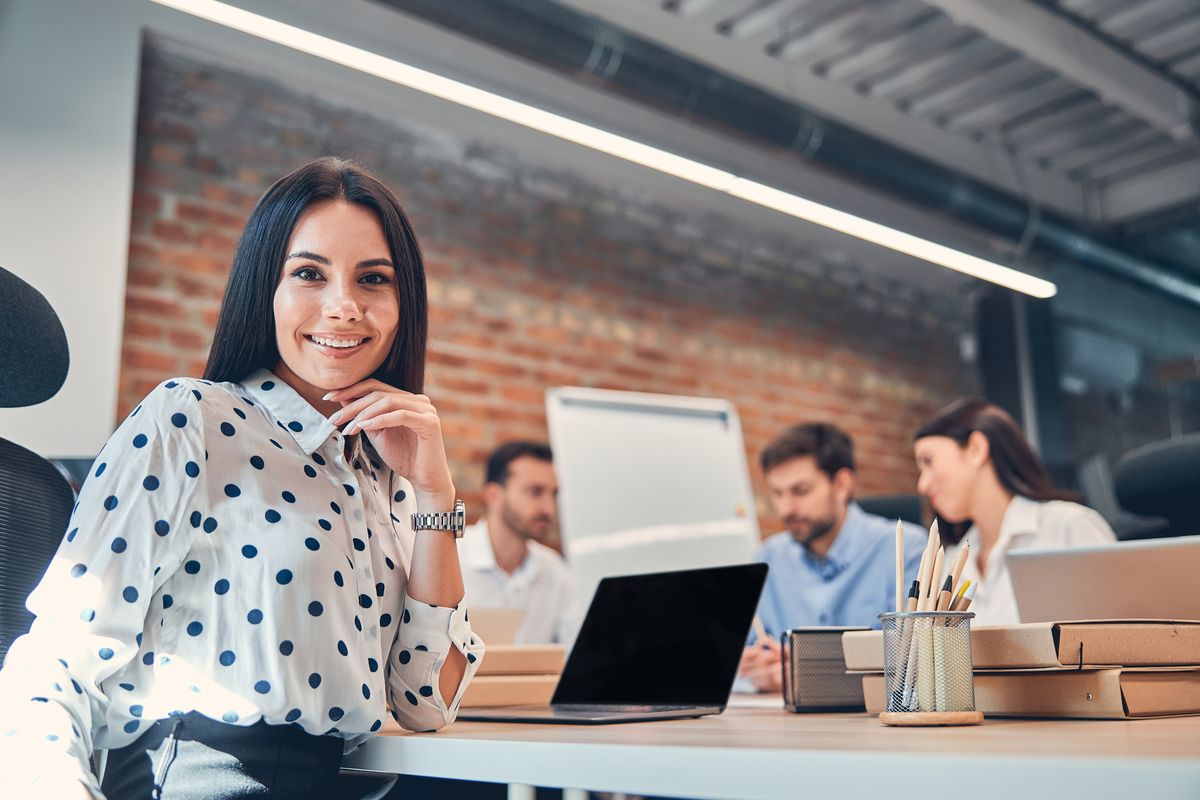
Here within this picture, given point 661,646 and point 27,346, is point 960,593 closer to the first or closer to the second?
point 661,646

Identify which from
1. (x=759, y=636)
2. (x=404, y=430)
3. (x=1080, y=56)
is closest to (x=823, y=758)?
(x=404, y=430)

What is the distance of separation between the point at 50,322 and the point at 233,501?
0.33 metres

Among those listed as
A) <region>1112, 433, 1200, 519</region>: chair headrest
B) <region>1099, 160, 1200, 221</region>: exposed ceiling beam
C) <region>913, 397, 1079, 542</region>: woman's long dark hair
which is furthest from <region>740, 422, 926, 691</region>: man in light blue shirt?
<region>1099, 160, 1200, 221</region>: exposed ceiling beam

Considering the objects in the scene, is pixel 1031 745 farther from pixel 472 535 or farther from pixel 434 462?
pixel 472 535

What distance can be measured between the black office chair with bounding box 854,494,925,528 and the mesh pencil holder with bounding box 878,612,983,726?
3.09 meters

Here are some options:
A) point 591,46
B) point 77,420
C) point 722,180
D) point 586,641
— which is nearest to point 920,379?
point 722,180

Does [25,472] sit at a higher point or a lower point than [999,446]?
lower

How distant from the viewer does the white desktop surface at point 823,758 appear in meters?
0.77

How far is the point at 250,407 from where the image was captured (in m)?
1.38

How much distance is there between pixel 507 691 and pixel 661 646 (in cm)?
33

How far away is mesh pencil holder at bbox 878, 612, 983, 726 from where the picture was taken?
128 cm

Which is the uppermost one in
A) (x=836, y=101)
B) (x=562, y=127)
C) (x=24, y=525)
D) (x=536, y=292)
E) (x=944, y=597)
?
(x=836, y=101)

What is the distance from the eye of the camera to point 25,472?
1344 mm

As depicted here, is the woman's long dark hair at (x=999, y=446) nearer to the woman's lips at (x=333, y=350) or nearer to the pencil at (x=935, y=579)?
the pencil at (x=935, y=579)
